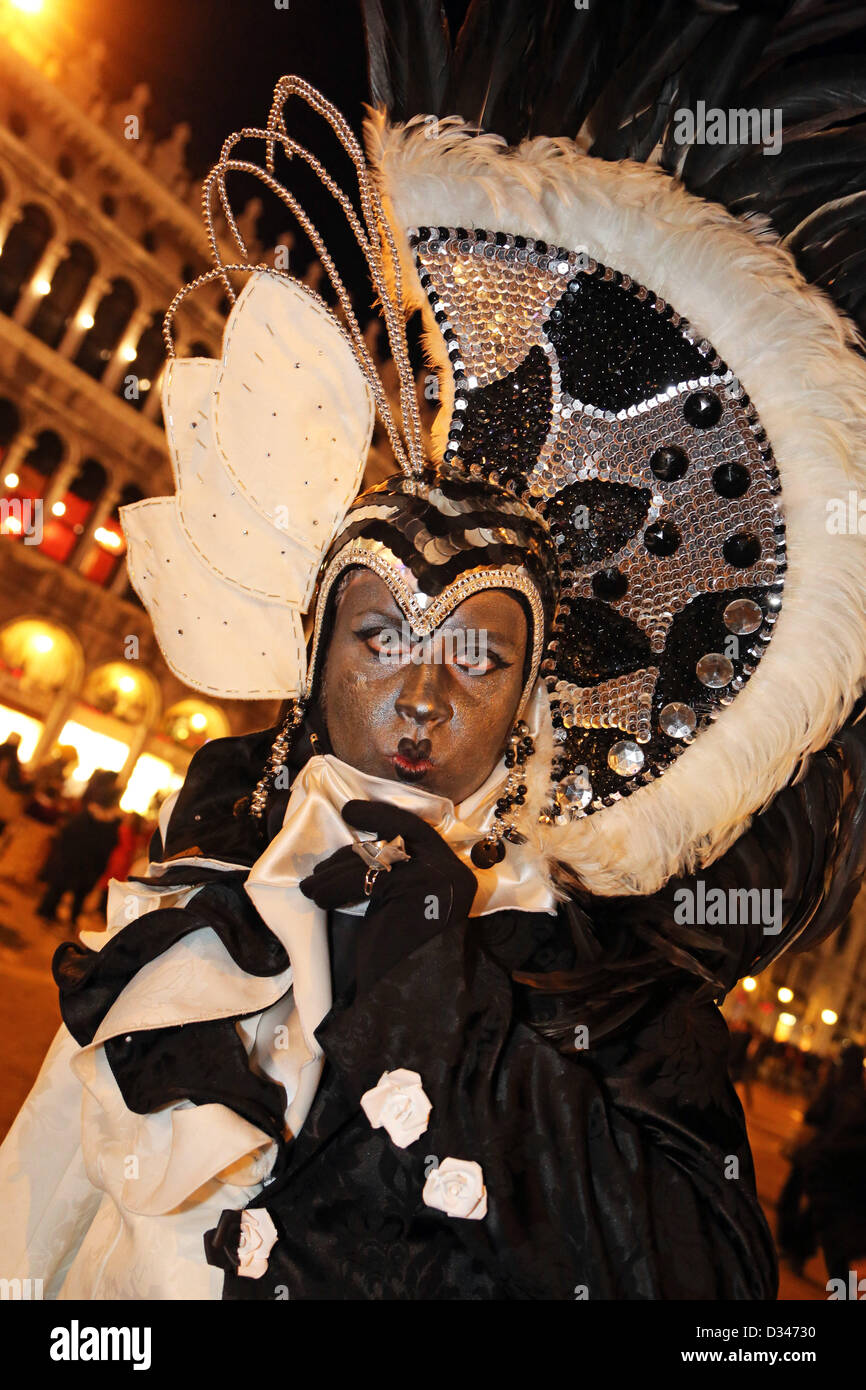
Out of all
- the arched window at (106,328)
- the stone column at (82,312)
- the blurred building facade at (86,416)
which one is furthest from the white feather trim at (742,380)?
the arched window at (106,328)

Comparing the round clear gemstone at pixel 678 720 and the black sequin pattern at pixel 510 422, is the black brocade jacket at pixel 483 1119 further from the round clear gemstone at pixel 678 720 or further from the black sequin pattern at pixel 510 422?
the black sequin pattern at pixel 510 422

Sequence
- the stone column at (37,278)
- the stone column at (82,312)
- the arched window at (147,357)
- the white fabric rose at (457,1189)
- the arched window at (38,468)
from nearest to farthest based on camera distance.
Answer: the white fabric rose at (457,1189) < the stone column at (37,278) < the arched window at (38,468) < the stone column at (82,312) < the arched window at (147,357)

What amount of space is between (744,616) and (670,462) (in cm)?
31

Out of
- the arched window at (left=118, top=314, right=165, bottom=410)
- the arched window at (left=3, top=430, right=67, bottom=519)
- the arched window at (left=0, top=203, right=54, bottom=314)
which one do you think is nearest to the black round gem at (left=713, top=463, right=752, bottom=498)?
the arched window at (left=3, top=430, right=67, bottom=519)

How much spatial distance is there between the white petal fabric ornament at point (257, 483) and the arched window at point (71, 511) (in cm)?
875

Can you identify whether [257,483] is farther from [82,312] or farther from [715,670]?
[82,312]

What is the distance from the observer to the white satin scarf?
1464mm

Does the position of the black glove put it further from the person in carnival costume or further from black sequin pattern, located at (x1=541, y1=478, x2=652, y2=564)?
black sequin pattern, located at (x1=541, y1=478, x2=652, y2=564)

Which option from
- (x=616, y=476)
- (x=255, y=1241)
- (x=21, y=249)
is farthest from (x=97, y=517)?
(x=255, y=1241)

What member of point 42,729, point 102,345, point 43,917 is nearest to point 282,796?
point 43,917

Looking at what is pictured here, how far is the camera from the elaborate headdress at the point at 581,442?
1.76 meters

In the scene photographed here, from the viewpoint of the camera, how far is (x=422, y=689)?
1.61 meters

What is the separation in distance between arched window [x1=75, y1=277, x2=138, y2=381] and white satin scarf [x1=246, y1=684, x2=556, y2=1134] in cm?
924
